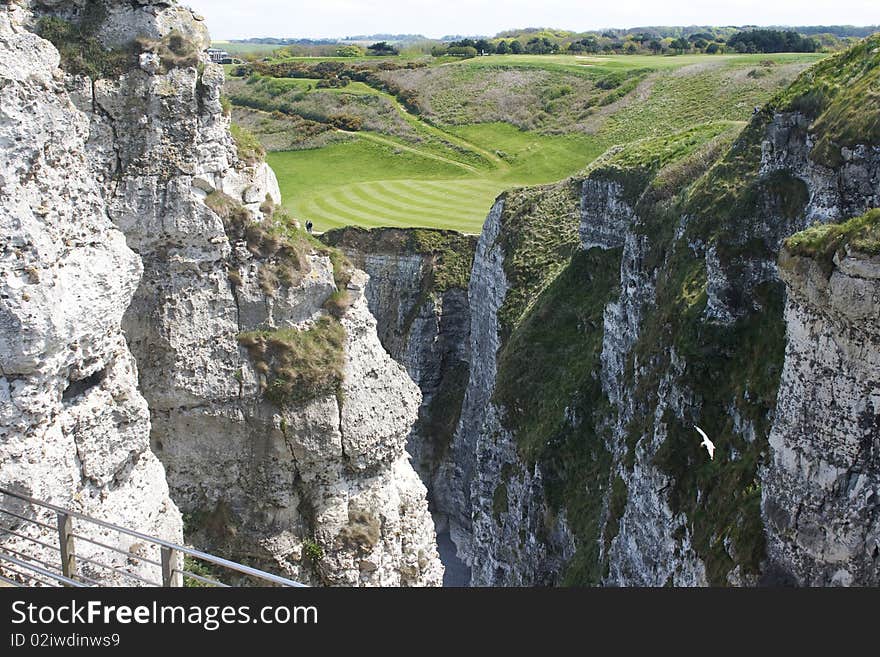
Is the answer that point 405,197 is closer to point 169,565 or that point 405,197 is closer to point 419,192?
point 419,192

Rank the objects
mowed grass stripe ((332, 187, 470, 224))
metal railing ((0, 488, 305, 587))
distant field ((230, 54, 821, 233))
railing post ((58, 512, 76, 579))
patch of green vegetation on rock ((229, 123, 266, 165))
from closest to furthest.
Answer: metal railing ((0, 488, 305, 587))
railing post ((58, 512, 76, 579))
patch of green vegetation on rock ((229, 123, 266, 165))
mowed grass stripe ((332, 187, 470, 224))
distant field ((230, 54, 821, 233))

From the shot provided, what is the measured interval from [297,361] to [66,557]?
34.9 ft

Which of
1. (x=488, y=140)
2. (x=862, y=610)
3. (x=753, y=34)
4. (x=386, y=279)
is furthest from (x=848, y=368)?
(x=753, y=34)

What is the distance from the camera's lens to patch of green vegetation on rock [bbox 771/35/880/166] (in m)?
20.3

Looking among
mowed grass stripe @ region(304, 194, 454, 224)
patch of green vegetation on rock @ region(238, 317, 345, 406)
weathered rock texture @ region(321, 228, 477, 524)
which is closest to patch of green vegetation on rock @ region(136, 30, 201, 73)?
patch of green vegetation on rock @ region(238, 317, 345, 406)

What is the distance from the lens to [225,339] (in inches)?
784

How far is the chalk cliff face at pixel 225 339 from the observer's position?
18.5 metres

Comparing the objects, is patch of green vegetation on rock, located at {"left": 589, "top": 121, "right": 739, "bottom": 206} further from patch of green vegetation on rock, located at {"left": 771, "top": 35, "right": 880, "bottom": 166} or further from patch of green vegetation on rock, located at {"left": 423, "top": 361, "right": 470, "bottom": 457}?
patch of green vegetation on rock, located at {"left": 423, "top": 361, "right": 470, "bottom": 457}

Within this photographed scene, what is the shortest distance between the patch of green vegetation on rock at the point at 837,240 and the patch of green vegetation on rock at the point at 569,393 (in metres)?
14.8

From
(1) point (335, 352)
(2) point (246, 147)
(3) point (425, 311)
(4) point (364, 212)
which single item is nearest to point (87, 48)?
(2) point (246, 147)

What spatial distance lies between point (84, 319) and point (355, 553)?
397 inches

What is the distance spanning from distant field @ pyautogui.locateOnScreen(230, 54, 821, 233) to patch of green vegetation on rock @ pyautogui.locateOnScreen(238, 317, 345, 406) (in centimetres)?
3830

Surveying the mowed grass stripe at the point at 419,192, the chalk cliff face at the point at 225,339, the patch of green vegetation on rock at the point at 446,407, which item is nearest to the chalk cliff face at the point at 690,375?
the patch of green vegetation on rock at the point at 446,407

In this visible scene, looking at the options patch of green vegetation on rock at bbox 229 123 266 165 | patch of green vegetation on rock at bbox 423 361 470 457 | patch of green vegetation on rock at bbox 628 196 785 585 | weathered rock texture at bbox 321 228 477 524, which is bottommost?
patch of green vegetation on rock at bbox 423 361 470 457
